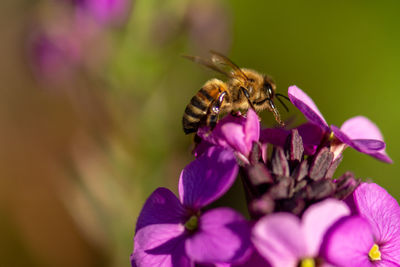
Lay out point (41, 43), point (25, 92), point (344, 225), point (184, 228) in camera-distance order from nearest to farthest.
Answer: point (344, 225), point (184, 228), point (41, 43), point (25, 92)

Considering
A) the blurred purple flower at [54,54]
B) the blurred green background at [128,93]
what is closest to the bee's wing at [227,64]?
the blurred green background at [128,93]

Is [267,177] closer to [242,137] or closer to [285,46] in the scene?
[242,137]

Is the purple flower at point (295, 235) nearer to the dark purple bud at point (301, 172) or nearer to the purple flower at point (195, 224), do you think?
the purple flower at point (195, 224)

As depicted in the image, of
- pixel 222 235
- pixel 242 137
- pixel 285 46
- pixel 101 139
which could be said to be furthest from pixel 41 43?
pixel 222 235

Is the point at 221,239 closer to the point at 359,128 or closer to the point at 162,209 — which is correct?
the point at 162,209

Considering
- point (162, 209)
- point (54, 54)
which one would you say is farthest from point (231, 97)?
point (54, 54)

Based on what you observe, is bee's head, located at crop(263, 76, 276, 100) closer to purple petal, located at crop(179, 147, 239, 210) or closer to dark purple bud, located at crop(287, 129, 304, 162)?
dark purple bud, located at crop(287, 129, 304, 162)
